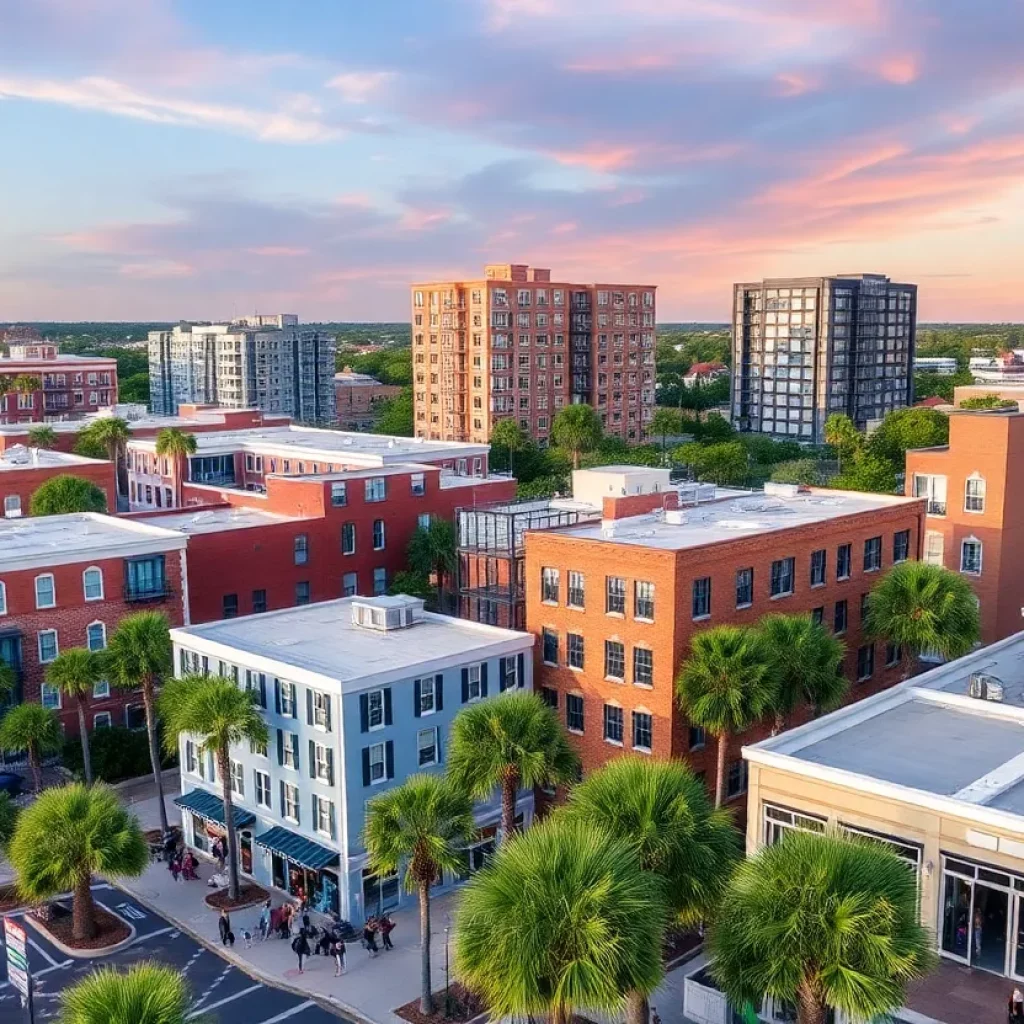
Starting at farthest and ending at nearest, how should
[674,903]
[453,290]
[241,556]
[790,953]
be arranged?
[453,290] → [241,556] → [674,903] → [790,953]

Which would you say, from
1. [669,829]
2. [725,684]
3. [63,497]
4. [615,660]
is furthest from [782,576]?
[63,497]

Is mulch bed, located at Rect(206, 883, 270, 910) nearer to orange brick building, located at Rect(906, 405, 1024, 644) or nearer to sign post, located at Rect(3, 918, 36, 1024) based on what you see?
sign post, located at Rect(3, 918, 36, 1024)

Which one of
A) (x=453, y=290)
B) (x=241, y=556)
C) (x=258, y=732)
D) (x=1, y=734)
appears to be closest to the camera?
(x=258, y=732)

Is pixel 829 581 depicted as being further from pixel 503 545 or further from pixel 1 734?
pixel 1 734

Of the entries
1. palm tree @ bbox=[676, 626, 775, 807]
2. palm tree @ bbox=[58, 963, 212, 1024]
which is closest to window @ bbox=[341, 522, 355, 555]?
palm tree @ bbox=[676, 626, 775, 807]

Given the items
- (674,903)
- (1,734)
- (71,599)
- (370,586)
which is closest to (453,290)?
(370,586)

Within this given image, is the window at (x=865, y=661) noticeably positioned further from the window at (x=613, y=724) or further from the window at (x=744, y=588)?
the window at (x=613, y=724)
